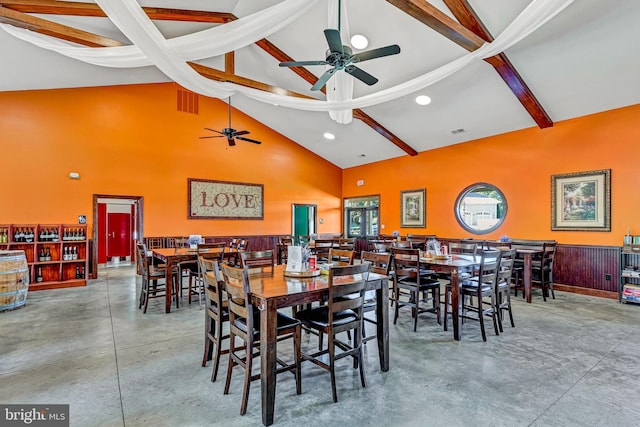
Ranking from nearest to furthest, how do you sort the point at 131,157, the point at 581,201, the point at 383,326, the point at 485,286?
the point at 383,326 < the point at 485,286 < the point at 581,201 < the point at 131,157

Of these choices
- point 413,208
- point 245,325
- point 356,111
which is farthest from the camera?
point 413,208

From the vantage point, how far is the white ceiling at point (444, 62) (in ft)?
14.0

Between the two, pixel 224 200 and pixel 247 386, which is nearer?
pixel 247 386

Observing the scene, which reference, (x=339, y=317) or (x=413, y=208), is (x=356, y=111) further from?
(x=339, y=317)

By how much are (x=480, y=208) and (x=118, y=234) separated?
1109 cm

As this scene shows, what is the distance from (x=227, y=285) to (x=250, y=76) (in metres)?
6.30

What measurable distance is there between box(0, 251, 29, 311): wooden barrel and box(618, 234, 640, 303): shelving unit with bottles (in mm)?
9319

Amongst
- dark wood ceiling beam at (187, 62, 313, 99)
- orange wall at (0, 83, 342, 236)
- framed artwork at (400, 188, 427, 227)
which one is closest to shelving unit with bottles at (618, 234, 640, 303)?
framed artwork at (400, 188, 427, 227)

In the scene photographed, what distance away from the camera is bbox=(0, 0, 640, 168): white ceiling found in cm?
428

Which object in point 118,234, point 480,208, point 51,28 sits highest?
→ point 51,28

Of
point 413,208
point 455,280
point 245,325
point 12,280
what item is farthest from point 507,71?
point 12,280

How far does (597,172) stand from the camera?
5.67m
